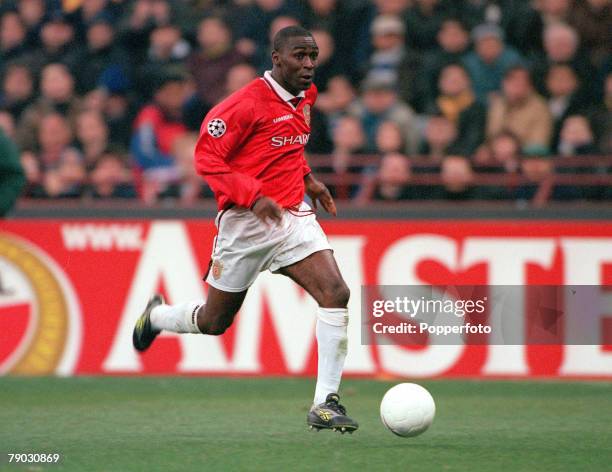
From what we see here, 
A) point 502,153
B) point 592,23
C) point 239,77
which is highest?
point 592,23

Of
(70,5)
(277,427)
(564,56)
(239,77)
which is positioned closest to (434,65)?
(564,56)

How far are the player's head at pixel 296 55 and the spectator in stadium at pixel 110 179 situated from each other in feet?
16.2

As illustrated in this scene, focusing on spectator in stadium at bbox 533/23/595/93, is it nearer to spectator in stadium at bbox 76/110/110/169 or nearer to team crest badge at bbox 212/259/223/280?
spectator in stadium at bbox 76/110/110/169

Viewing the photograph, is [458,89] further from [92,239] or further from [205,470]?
[205,470]

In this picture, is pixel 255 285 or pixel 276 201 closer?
pixel 276 201

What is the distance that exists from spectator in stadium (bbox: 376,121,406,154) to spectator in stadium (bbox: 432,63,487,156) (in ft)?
1.53

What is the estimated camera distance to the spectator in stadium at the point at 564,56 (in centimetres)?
1222

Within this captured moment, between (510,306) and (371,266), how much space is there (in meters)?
1.22

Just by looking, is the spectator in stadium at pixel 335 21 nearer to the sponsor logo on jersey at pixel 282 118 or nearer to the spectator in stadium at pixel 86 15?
the spectator in stadium at pixel 86 15

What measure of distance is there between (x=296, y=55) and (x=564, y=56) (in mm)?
5524

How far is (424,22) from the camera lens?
13.2 meters

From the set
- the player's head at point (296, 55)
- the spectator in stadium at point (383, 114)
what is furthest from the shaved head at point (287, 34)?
the spectator in stadium at point (383, 114)

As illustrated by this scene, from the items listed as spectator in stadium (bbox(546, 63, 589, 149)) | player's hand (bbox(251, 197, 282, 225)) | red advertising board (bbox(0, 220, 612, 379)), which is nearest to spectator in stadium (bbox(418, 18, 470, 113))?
spectator in stadium (bbox(546, 63, 589, 149))

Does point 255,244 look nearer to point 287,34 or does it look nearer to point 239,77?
point 287,34
